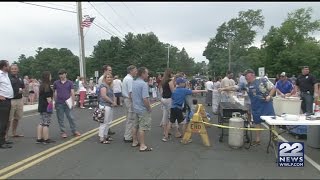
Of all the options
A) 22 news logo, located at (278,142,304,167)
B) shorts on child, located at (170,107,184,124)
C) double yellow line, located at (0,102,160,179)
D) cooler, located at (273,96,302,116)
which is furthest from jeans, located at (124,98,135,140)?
cooler, located at (273,96,302,116)

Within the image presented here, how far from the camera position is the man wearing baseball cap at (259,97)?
10680mm

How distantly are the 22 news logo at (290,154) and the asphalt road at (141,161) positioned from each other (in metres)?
0.17

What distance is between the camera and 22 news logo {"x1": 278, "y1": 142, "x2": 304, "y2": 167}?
27.4 ft

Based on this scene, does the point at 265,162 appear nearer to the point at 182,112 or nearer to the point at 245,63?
the point at 182,112

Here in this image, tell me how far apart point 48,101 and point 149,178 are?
4577 mm

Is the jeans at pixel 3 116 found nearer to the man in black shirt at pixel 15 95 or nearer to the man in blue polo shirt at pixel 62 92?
the man in black shirt at pixel 15 95

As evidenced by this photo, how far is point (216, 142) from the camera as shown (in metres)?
11.5

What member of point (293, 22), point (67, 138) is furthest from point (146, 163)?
point (293, 22)

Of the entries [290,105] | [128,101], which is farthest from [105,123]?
[290,105]

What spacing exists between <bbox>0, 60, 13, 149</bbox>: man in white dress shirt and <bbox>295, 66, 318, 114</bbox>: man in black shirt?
9.26 m

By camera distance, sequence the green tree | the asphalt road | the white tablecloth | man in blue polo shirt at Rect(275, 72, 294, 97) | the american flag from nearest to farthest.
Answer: the asphalt road < the white tablecloth < man in blue polo shirt at Rect(275, 72, 294, 97) < the american flag < the green tree

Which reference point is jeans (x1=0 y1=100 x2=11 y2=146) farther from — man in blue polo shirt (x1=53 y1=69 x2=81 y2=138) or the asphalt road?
man in blue polo shirt (x1=53 y1=69 x2=81 y2=138)

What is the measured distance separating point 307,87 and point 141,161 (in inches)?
317

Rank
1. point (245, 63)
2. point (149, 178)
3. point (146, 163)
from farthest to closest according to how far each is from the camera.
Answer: point (245, 63) → point (146, 163) → point (149, 178)
